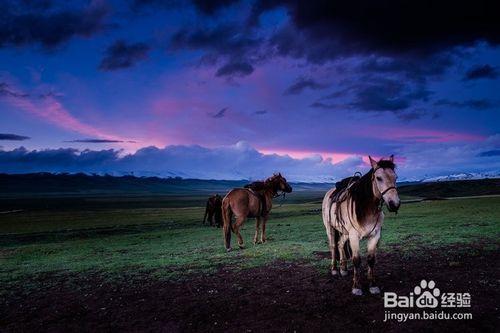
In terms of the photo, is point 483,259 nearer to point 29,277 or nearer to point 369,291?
point 369,291

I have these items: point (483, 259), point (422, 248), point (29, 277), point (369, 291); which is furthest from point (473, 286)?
point (29, 277)

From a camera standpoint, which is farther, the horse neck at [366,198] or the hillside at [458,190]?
the hillside at [458,190]

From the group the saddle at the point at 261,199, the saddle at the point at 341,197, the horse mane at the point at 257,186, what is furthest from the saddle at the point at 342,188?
the horse mane at the point at 257,186

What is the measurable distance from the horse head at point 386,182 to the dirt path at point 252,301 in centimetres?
220

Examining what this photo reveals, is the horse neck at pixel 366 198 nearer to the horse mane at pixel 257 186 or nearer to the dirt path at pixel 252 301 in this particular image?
the dirt path at pixel 252 301

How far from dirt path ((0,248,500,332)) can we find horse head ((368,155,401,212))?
7.22 ft

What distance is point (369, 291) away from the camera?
27.2ft

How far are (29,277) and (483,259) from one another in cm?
1494

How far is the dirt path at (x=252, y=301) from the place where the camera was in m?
6.94

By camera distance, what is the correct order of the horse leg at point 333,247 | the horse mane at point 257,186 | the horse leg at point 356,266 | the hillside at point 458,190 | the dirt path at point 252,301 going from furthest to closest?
the hillside at point 458,190
the horse mane at point 257,186
the horse leg at point 333,247
the horse leg at point 356,266
the dirt path at point 252,301

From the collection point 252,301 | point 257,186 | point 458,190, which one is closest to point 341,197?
point 252,301

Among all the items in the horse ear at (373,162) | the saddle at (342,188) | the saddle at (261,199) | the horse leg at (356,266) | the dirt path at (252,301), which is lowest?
the dirt path at (252,301)

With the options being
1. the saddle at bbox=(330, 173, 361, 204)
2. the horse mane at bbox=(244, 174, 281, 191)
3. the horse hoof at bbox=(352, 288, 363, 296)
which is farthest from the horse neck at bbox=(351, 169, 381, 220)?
the horse mane at bbox=(244, 174, 281, 191)

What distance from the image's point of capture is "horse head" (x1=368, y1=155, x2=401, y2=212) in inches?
287
